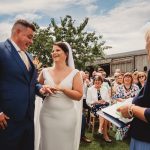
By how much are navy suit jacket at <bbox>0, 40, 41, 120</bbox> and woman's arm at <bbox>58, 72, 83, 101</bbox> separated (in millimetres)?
1059

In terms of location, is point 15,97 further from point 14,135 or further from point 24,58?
point 24,58

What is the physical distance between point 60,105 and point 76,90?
1.16 ft

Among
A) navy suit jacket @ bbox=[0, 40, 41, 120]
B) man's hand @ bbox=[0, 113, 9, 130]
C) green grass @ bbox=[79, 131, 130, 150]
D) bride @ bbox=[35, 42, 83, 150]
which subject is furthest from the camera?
green grass @ bbox=[79, 131, 130, 150]

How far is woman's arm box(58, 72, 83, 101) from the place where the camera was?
5129 millimetres

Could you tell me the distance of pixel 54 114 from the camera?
207 inches

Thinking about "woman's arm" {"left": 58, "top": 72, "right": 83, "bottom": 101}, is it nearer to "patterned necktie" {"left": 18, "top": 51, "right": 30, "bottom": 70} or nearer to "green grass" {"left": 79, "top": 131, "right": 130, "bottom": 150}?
"patterned necktie" {"left": 18, "top": 51, "right": 30, "bottom": 70}

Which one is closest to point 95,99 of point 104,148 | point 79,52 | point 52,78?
point 104,148

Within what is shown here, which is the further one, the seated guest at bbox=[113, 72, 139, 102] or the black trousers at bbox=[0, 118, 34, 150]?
the seated guest at bbox=[113, 72, 139, 102]

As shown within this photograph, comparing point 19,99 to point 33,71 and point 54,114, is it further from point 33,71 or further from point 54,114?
point 54,114

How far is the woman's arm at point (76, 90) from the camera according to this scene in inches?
202

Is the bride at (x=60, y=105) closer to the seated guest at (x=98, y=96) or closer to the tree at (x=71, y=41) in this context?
the seated guest at (x=98, y=96)

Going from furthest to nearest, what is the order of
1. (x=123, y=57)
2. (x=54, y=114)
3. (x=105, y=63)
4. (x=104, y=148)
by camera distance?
(x=105, y=63) < (x=123, y=57) < (x=104, y=148) < (x=54, y=114)

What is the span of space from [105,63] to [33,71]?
31129mm

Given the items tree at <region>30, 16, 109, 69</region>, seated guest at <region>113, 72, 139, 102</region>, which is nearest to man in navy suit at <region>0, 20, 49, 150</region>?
seated guest at <region>113, 72, 139, 102</region>
